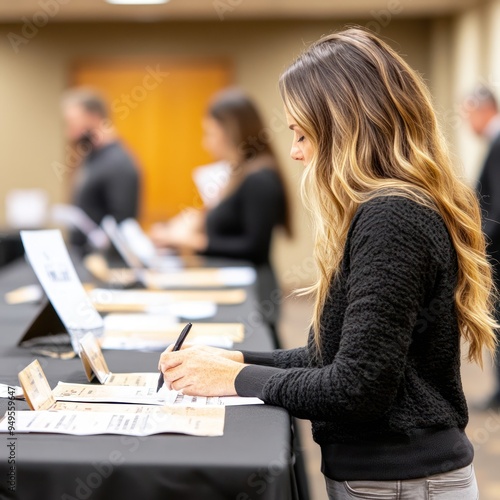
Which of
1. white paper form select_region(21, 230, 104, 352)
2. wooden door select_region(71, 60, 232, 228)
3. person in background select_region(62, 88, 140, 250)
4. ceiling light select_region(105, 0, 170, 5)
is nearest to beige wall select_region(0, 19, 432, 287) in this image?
wooden door select_region(71, 60, 232, 228)

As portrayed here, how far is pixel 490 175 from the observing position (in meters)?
3.83

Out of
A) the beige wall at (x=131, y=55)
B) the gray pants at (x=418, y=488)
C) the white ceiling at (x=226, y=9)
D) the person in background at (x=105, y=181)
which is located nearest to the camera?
the gray pants at (x=418, y=488)

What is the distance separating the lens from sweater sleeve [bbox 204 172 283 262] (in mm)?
3531

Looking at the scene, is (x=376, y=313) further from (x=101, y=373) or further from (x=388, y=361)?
(x=101, y=373)

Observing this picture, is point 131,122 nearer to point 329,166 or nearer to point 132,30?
point 132,30

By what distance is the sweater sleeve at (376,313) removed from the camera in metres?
1.13

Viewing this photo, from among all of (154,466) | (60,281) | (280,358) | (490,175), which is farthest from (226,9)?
(154,466)

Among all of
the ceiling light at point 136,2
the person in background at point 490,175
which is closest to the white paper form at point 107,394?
the person in background at point 490,175

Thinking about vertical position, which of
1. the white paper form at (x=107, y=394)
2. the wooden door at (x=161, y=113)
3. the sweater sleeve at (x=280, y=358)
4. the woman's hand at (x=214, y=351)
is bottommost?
the wooden door at (x=161, y=113)

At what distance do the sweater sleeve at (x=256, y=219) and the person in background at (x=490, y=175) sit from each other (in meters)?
0.89

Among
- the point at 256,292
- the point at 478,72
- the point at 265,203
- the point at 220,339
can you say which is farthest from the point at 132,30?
the point at 220,339

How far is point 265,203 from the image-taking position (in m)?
3.55

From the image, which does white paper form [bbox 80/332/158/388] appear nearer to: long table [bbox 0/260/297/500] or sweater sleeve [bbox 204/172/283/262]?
long table [bbox 0/260/297/500]

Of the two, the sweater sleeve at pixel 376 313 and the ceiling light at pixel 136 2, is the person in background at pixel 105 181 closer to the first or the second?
the ceiling light at pixel 136 2
